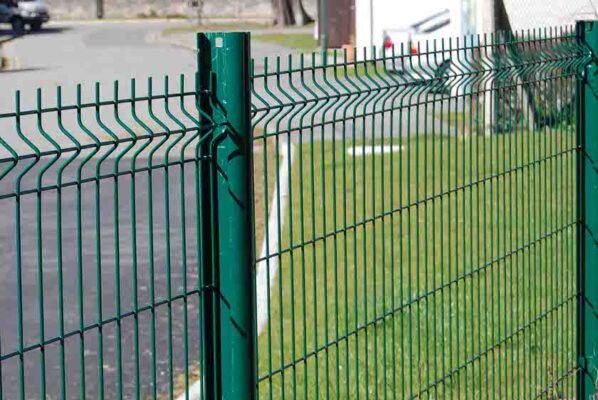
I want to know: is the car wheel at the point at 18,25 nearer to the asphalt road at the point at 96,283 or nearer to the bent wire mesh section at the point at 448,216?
the asphalt road at the point at 96,283

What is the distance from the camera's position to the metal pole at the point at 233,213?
172 inches

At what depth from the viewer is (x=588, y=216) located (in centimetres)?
720

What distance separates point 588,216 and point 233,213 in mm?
3163

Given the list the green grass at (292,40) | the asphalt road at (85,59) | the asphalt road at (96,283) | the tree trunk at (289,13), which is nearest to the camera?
the asphalt road at (96,283)

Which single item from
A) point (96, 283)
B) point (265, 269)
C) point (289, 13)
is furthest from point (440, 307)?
point (289, 13)

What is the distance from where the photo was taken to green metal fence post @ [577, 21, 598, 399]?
7.17 meters

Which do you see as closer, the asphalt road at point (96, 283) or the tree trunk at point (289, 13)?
the asphalt road at point (96, 283)

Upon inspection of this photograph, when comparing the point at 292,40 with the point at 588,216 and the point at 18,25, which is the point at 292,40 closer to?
the point at 18,25

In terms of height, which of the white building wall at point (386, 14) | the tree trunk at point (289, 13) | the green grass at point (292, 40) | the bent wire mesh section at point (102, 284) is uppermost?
A: the tree trunk at point (289, 13)

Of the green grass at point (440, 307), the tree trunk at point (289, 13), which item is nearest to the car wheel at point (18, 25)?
the tree trunk at point (289, 13)

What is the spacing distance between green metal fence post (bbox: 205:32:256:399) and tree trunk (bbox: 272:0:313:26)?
60531mm

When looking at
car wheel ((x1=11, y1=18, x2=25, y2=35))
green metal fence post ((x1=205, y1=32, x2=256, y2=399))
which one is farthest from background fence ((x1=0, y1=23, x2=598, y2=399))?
car wheel ((x1=11, y1=18, x2=25, y2=35))

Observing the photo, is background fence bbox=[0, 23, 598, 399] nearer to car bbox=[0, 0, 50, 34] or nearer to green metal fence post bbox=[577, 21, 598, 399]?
green metal fence post bbox=[577, 21, 598, 399]

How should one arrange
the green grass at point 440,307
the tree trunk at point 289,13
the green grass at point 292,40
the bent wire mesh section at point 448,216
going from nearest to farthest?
the bent wire mesh section at point 448,216
the green grass at point 440,307
the green grass at point 292,40
the tree trunk at point 289,13
